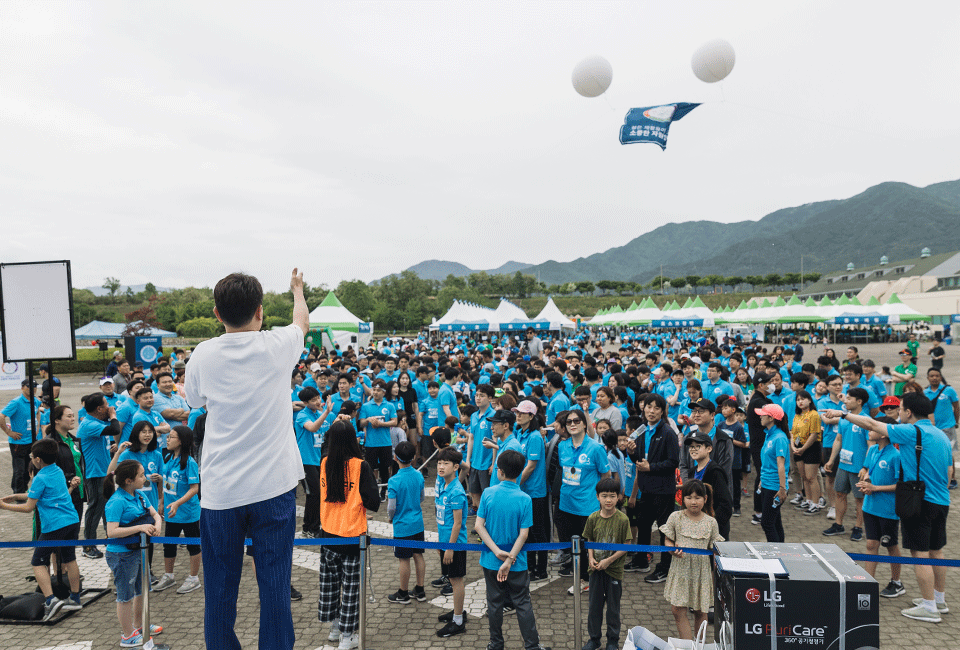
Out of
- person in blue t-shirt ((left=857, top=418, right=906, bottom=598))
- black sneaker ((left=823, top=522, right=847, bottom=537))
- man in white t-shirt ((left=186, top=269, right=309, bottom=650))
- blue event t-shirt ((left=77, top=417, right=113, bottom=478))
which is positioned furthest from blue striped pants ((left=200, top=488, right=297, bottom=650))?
black sneaker ((left=823, top=522, right=847, bottom=537))

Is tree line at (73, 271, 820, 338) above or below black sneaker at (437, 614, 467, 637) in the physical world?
above

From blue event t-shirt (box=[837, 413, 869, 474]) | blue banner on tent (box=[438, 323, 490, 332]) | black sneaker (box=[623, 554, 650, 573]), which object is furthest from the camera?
blue banner on tent (box=[438, 323, 490, 332])

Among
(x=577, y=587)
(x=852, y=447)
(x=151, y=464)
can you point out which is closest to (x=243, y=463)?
(x=577, y=587)

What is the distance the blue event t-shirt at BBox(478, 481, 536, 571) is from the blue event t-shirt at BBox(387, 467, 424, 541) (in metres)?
Result: 0.86

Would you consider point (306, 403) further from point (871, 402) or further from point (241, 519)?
point (871, 402)

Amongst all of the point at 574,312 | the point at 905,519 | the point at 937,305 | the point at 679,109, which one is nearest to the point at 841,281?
the point at 937,305

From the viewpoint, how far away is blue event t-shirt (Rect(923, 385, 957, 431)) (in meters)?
7.05

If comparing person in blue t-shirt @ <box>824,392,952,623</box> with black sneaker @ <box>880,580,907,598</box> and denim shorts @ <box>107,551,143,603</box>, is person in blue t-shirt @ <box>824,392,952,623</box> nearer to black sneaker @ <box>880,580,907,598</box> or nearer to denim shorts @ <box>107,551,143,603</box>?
black sneaker @ <box>880,580,907,598</box>

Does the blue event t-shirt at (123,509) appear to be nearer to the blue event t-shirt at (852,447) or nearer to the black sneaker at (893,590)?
the black sneaker at (893,590)

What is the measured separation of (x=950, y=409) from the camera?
7.09m

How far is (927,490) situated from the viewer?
416 centimetres

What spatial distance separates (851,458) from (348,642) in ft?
18.2

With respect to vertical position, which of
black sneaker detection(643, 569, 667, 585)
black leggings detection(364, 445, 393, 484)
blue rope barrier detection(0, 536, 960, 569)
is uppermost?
blue rope barrier detection(0, 536, 960, 569)

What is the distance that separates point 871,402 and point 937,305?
6589 centimetres
